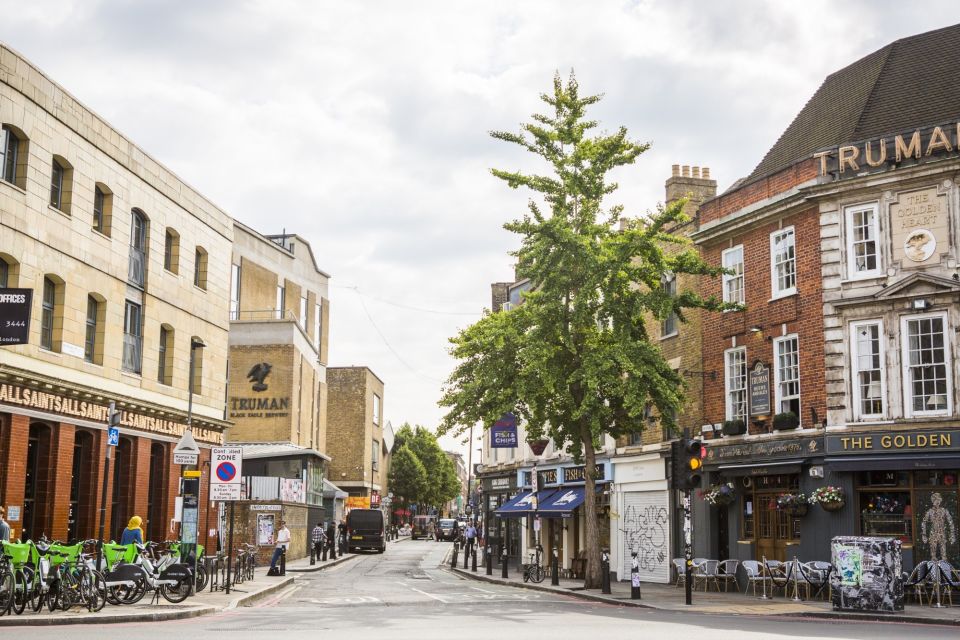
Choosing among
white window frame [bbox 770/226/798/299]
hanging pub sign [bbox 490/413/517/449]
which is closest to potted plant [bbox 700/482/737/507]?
white window frame [bbox 770/226/798/299]

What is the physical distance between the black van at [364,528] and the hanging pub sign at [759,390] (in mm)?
35697

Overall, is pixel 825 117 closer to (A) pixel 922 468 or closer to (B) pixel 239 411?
(A) pixel 922 468

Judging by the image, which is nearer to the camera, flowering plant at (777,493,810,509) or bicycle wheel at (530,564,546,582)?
flowering plant at (777,493,810,509)

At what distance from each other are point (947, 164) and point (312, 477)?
36.6 metres

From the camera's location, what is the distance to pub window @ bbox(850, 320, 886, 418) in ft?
81.6

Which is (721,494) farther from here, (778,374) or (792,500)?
(778,374)

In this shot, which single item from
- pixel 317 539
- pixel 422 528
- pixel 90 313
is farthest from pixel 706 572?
pixel 422 528

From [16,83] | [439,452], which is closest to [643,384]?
[16,83]

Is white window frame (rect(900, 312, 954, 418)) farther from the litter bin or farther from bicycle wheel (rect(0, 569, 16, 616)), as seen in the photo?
bicycle wheel (rect(0, 569, 16, 616))

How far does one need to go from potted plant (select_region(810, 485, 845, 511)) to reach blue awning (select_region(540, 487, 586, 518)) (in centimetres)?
1129

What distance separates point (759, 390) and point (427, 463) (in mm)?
88692

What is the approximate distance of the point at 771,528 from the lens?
27.4 metres

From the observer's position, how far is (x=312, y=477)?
52.7 m

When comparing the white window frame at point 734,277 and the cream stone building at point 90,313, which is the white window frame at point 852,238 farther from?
the cream stone building at point 90,313
